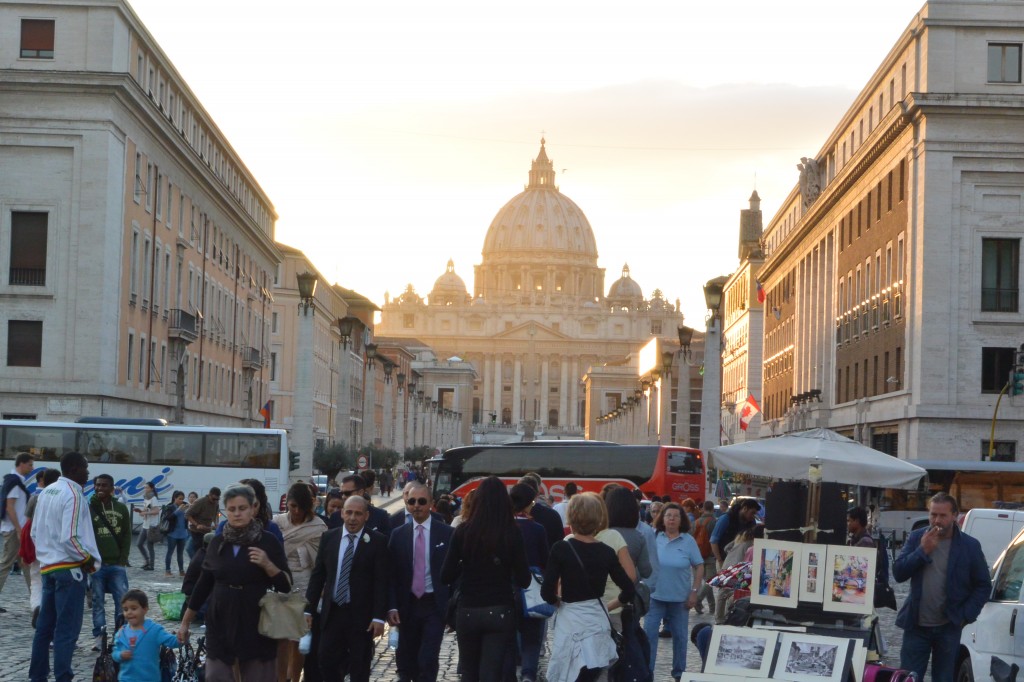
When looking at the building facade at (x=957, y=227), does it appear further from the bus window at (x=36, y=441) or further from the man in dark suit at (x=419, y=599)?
the man in dark suit at (x=419, y=599)

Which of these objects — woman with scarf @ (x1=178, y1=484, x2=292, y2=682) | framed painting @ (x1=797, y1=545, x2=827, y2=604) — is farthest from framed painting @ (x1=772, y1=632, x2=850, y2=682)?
woman with scarf @ (x1=178, y1=484, x2=292, y2=682)

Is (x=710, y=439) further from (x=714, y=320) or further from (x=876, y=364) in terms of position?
(x=876, y=364)

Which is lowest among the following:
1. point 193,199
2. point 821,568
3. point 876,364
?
point 821,568

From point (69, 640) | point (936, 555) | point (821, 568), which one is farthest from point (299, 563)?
point (936, 555)

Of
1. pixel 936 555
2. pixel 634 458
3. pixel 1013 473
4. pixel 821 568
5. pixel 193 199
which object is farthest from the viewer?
pixel 193 199

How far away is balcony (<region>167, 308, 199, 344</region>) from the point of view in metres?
50.1

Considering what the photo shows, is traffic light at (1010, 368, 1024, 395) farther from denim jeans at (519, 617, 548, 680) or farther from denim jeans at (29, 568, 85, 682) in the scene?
denim jeans at (29, 568, 85, 682)

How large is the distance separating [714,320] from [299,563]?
27455mm

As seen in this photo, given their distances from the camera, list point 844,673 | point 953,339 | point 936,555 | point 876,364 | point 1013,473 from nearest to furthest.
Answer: point 844,673, point 936,555, point 1013,473, point 953,339, point 876,364

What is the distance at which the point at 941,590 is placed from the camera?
11664 mm

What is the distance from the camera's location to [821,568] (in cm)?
1104

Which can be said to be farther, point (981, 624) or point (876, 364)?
point (876, 364)

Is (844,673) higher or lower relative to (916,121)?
lower

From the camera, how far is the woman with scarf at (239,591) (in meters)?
9.32
